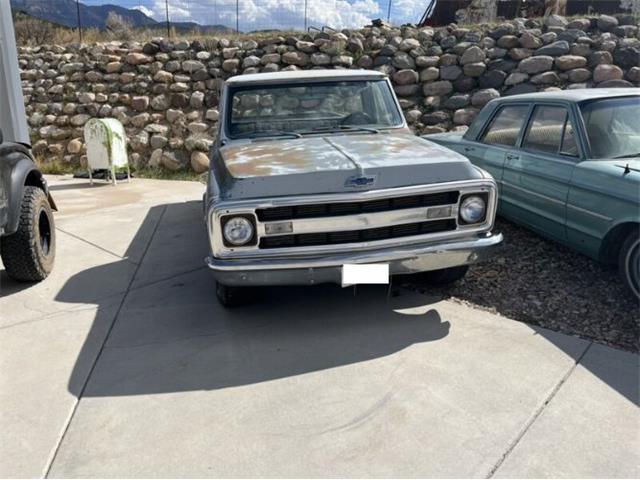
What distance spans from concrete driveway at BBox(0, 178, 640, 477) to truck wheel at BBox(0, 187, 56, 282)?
15 centimetres

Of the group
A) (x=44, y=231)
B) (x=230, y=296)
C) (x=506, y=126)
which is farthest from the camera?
(x=506, y=126)

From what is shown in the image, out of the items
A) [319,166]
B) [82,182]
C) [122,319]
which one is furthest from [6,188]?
[82,182]

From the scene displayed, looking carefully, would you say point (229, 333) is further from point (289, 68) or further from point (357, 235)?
point (289, 68)

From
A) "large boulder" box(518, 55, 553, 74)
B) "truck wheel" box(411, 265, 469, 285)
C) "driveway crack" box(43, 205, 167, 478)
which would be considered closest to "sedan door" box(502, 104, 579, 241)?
"truck wheel" box(411, 265, 469, 285)

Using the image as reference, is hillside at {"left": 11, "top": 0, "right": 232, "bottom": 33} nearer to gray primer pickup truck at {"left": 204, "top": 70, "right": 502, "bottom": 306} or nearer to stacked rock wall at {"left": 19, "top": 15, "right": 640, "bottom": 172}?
stacked rock wall at {"left": 19, "top": 15, "right": 640, "bottom": 172}

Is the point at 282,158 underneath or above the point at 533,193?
above

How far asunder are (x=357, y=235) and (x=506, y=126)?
9.13ft

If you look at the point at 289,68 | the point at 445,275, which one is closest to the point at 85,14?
the point at 289,68

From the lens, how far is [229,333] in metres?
3.61

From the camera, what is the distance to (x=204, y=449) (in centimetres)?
246

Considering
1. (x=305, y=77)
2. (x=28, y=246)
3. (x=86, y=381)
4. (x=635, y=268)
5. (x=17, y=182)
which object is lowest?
(x=86, y=381)

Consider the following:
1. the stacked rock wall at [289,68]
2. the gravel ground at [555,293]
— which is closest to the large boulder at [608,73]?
the stacked rock wall at [289,68]

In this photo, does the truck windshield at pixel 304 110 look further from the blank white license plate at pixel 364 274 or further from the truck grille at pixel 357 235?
the blank white license plate at pixel 364 274

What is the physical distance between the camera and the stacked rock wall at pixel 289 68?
31.6 ft
